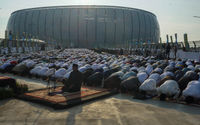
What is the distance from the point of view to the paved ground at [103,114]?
5.98 meters

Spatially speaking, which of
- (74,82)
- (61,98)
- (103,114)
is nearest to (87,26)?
(74,82)

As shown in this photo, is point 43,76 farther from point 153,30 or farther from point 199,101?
point 153,30

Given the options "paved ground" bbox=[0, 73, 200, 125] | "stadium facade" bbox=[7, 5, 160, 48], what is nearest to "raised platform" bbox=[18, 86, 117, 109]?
"paved ground" bbox=[0, 73, 200, 125]

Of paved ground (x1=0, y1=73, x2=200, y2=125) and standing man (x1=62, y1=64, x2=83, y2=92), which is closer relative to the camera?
paved ground (x1=0, y1=73, x2=200, y2=125)

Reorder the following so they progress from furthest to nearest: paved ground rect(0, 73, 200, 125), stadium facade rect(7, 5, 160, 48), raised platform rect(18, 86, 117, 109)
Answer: stadium facade rect(7, 5, 160, 48) < raised platform rect(18, 86, 117, 109) < paved ground rect(0, 73, 200, 125)

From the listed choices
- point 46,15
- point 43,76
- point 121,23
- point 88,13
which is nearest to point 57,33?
point 46,15

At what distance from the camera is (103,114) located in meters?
6.69

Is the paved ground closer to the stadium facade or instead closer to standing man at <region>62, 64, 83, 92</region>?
standing man at <region>62, 64, 83, 92</region>

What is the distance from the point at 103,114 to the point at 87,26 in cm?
10636

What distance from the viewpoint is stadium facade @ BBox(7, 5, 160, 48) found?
4355 inches

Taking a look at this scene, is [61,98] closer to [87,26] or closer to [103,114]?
[103,114]

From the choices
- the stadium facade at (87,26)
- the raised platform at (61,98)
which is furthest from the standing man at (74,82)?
the stadium facade at (87,26)

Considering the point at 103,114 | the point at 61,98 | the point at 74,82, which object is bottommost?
the point at 103,114

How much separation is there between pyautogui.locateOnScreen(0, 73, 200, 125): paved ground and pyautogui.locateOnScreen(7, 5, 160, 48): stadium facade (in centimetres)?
10279
